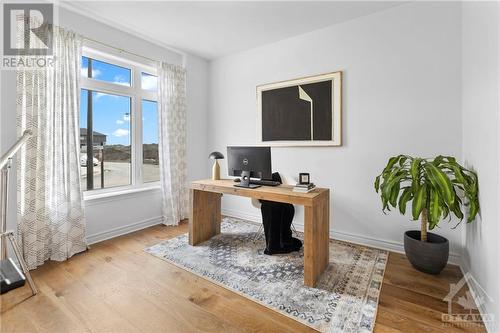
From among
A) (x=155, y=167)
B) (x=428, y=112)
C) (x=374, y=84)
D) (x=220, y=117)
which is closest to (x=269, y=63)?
(x=220, y=117)

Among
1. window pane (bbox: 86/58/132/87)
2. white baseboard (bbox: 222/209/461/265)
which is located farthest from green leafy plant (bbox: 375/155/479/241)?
window pane (bbox: 86/58/132/87)

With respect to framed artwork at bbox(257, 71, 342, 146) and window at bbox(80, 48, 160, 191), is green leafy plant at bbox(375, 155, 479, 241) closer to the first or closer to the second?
framed artwork at bbox(257, 71, 342, 146)

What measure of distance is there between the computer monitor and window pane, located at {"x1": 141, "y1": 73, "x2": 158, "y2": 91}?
1875 millimetres

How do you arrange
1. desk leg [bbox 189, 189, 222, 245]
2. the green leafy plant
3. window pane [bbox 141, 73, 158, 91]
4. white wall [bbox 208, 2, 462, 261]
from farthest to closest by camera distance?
window pane [bbox 141, 73, 158, 91]
desk leg [bbox 189, 189, 222, 245]
white wall [bbox 208, 2, 462, 261]
the green leafy plant

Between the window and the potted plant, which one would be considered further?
the window

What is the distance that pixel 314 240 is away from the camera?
6.77ft

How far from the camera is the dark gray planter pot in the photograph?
2.12 meters

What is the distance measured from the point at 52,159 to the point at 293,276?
2742 millimetres

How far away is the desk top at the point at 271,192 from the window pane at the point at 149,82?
1.86 meters

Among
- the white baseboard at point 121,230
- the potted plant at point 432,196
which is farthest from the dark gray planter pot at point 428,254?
the white baseboard at point 121,230

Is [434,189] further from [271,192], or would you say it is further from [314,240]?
[271,192]

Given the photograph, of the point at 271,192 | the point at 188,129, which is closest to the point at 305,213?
the point at 271,192

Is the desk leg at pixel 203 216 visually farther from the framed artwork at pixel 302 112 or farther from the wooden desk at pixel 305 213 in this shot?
the framed artwork at pixel 302 112

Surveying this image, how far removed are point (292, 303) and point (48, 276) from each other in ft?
7.37
